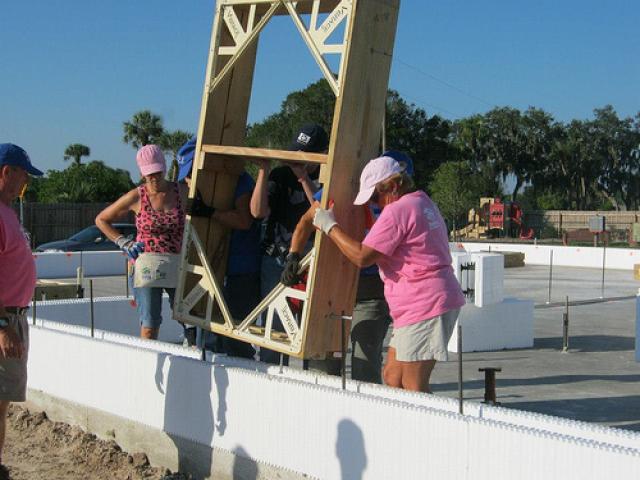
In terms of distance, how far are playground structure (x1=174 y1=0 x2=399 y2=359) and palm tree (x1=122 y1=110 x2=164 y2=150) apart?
188ft

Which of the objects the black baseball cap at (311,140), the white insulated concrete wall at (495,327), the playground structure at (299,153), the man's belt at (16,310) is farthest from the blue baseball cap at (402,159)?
the white insulated concrete wall at (495,327)

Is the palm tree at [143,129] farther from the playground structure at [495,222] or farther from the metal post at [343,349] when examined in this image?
the metal post at [343,349]

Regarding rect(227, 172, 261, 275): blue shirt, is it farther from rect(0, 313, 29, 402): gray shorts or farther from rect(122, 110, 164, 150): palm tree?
rect(122, 110, 164, 150): palm tree

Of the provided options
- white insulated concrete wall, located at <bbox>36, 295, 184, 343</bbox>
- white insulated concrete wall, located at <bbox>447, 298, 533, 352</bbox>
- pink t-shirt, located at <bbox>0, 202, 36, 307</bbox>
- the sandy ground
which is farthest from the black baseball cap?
white insulated concrete wall, located at <bbox>447, 298, 533, 352</bbox>

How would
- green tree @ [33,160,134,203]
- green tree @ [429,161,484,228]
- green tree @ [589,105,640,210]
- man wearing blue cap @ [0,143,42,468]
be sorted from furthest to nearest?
green tree @ [589,105,640,210], green tree @ [429,161,484,228], green tree @ [33,160,134,203], man wearing blue cap @ [0,143,42,468]

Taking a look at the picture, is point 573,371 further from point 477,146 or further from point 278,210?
point 477,146


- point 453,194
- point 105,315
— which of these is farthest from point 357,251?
point 453,194

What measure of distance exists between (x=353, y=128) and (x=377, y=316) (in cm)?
126

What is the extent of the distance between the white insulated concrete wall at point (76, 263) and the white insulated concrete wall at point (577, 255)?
34.6 ft

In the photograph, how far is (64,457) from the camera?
6.20 metres

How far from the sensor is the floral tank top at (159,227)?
648cm

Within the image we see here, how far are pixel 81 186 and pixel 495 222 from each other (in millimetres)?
23697

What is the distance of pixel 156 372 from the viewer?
592 centimetres

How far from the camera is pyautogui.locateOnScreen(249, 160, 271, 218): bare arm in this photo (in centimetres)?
564
